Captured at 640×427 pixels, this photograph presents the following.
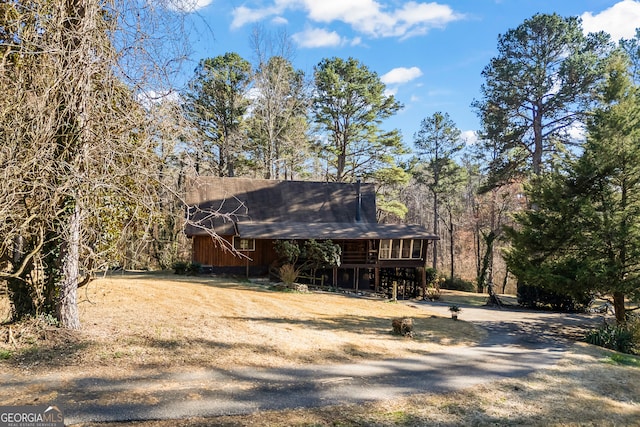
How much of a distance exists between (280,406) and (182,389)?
5.27ft

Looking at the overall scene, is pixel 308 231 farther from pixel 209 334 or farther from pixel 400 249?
pixel 209 334

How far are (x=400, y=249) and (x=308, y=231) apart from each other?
623cm

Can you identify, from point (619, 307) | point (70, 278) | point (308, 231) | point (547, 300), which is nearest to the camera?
point (70, 278)

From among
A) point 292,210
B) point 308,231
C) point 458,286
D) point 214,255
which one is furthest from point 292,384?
point 458,286

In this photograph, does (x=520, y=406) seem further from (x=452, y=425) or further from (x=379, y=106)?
(x=379, y=106)

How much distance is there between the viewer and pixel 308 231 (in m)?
23.8

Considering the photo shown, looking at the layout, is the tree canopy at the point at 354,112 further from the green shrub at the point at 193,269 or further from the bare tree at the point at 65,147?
the bare tree at the point at 65,147

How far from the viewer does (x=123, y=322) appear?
942 cm

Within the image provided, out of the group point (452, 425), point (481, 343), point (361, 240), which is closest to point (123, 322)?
point (452, 425)

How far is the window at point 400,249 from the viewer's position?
24.8 m

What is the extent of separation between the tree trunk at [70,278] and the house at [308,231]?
545 inches

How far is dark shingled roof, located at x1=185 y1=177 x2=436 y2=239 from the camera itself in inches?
928

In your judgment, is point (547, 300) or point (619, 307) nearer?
point (619, 307)

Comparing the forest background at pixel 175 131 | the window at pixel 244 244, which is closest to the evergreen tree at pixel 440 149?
the forest background at pixel 175 131
